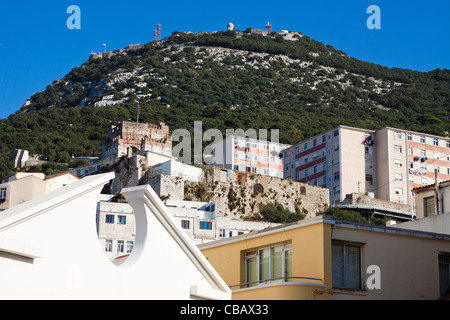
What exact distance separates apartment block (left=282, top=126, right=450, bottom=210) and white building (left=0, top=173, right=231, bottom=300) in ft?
244

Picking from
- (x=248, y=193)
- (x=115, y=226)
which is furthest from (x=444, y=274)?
(x=248, y=193)

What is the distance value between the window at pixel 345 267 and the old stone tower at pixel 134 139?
82.0 meters

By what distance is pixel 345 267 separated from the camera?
20250mm

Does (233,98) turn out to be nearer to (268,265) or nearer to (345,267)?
(268,265)

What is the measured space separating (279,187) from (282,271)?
197ft

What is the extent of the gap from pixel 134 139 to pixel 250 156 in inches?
705

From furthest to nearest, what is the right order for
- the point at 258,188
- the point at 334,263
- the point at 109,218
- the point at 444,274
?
the point at 258,188 → the point at 109,218 → the point at 444,274 → the point at 334,263

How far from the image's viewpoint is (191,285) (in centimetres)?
1553

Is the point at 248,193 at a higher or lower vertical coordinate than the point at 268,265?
higher

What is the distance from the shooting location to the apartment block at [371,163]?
9056 cm

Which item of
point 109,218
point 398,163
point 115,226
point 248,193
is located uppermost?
point 398,163

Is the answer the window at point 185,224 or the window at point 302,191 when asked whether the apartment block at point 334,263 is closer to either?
the window at point 185,224

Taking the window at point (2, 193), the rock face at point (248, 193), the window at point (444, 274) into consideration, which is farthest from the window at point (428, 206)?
the window at point (2, 193)
